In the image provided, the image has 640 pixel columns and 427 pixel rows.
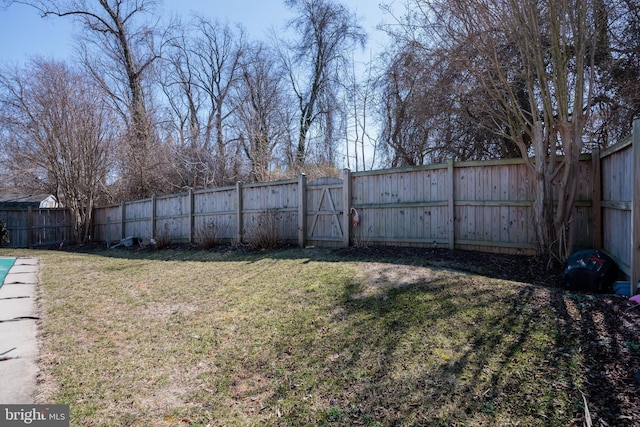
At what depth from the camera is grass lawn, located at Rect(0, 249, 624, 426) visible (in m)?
2.11

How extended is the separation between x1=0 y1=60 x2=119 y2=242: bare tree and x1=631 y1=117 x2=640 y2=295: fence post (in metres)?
15.6

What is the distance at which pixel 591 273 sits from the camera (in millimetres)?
4086

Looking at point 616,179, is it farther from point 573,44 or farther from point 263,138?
point 263,138

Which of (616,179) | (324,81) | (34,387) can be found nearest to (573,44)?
(616,179)

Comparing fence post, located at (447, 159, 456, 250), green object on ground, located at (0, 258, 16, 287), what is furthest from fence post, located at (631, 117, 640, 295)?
green object on ground, located at (0, 258, 16, 287)

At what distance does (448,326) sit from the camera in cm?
302

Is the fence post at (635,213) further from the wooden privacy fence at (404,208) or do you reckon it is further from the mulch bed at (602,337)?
the wooden privacy fence at (404,208)

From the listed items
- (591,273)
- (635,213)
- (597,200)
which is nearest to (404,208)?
(597,200)

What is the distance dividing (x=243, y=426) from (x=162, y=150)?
1482 cm

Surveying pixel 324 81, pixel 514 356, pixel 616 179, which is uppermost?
pixel 324 81

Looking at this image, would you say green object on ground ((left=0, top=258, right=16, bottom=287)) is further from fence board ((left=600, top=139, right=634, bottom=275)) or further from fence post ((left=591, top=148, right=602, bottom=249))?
fence post ((left=591, top=148, right=602, bottom=249))

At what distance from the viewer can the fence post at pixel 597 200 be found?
508 centimetres

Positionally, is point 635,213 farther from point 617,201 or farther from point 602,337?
point 602,337

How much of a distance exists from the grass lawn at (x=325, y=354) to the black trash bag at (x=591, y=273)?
2.50 feet
